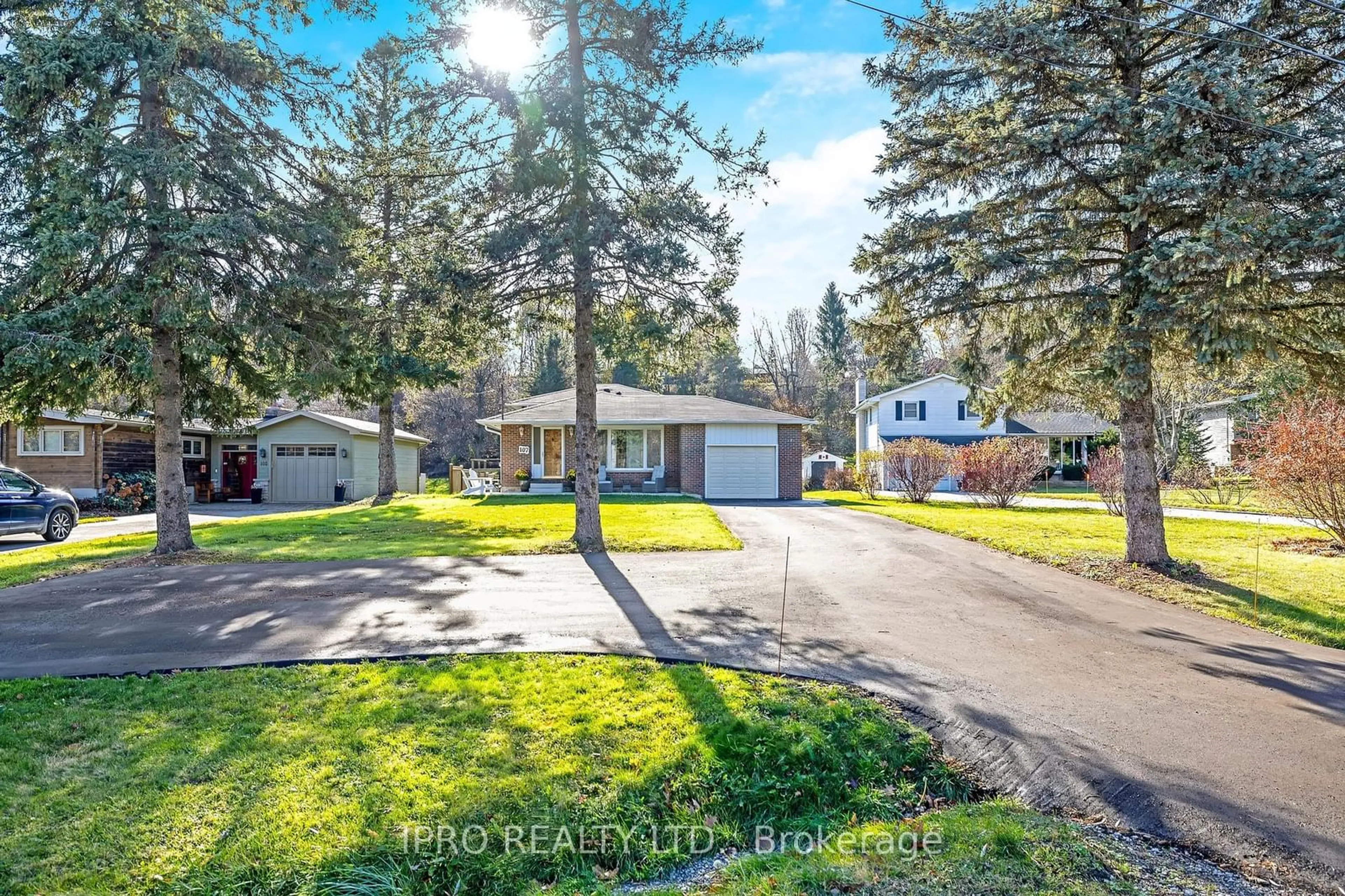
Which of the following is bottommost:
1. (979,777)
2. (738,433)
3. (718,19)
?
(979,777)

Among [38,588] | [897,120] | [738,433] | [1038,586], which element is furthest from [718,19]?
[738,433]

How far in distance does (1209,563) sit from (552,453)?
2071 centimetres

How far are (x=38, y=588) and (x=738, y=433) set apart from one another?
19.3 meters

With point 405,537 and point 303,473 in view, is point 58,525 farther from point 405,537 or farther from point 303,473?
point 303,473

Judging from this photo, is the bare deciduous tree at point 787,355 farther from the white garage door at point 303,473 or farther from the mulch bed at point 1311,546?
the mulch bed at point 1311,546

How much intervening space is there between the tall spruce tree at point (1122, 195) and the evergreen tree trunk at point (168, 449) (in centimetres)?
1172

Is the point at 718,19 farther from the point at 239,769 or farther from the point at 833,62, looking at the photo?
the point at 239,769

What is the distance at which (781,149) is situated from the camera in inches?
479

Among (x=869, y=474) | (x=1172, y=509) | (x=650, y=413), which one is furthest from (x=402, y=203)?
(x=1172, y=509)

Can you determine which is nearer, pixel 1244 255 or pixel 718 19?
pixel 1244 255

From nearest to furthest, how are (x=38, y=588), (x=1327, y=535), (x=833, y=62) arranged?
(x=38, y=588) → (x=833, y=62) → (x=1327, y=535)

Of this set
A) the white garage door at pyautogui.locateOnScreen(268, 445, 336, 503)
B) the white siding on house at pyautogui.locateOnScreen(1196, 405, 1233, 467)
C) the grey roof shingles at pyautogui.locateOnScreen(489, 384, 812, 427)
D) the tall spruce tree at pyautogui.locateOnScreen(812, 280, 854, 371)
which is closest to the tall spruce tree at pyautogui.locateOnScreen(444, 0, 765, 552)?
the grey roof shingles at pyautogui.locateOnScreen(489, 384, 812, 427)

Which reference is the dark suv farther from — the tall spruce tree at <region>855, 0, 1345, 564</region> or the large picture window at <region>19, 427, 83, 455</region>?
the tall spruce tree at <region>855, 0, 1345, 564</region>

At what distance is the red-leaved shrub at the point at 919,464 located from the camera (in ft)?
74.9
